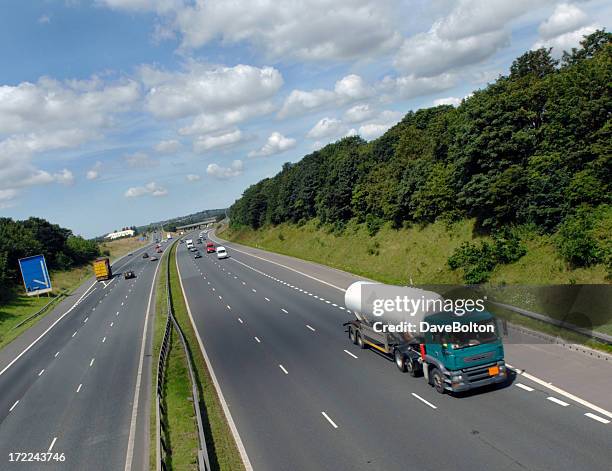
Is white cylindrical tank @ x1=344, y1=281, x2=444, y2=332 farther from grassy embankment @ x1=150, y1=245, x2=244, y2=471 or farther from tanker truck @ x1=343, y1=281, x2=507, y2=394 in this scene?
grassy embankment @ x1=150, y1=245, x2=244, y2=471

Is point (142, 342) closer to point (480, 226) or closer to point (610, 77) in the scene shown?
point (480, 226)

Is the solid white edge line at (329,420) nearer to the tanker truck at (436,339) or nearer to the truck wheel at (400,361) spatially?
the tanker truck at (436,339)

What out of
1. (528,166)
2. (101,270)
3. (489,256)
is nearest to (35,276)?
(101,270)

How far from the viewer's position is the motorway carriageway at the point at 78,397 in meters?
18.4

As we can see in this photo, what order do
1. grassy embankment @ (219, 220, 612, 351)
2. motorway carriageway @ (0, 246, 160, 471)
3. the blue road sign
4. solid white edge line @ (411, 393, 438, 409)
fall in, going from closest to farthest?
solid white edge line @ (411, 393, 438, 409), motorway carriageway @ (0, 246, 160, 471), grassy embankment @ (219, 220, 612, 351), the blue road sign

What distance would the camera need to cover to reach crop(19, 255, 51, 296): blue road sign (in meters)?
58.1

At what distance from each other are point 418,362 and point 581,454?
316 inches

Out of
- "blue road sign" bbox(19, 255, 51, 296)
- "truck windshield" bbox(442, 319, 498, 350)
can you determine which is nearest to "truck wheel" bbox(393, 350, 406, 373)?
"truck windshield" bbox(442, 319, 498, 350)

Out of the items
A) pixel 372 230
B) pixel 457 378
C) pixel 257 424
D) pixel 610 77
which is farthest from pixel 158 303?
pixel 610 77

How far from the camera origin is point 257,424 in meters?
18.5

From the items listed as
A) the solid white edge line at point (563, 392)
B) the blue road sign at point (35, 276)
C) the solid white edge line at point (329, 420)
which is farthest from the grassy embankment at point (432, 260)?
the blue road sign at point (35, 276)

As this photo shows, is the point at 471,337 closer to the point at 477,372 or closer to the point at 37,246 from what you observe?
the point at 477,372

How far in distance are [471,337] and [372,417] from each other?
4522mm

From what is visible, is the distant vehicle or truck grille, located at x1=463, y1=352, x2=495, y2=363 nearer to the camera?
truck grille, located at x1=463, y1=352, x2=495, y2=363
